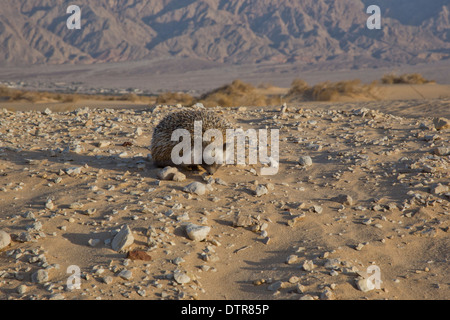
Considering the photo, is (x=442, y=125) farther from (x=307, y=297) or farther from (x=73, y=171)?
(x=73, y=171)

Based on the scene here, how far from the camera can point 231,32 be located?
101438 millimetres

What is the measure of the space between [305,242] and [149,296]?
183 cm

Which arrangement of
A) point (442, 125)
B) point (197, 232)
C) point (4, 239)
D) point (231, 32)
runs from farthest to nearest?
point (231, 32), point (442, 125), point (197, 232), point (4, 239)

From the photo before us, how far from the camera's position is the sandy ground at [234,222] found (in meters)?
4.07

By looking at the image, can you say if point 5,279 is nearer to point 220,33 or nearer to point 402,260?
point 402,260

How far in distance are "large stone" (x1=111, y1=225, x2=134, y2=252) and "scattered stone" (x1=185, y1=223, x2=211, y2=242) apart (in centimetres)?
62

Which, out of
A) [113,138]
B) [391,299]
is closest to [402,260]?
[391,299]

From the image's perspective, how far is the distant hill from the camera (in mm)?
89875

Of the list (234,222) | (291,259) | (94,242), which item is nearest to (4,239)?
(94,242)

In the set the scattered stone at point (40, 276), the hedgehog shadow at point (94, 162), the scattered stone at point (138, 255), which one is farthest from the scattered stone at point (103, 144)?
the scattered stone at point (40, 276)

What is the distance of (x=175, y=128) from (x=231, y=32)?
9920cm

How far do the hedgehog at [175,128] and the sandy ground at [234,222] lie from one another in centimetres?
22

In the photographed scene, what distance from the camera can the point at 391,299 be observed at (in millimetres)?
3947

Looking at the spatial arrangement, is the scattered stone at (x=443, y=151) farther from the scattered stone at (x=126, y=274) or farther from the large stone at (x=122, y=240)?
the scattered stone at (x=126, y=274)
